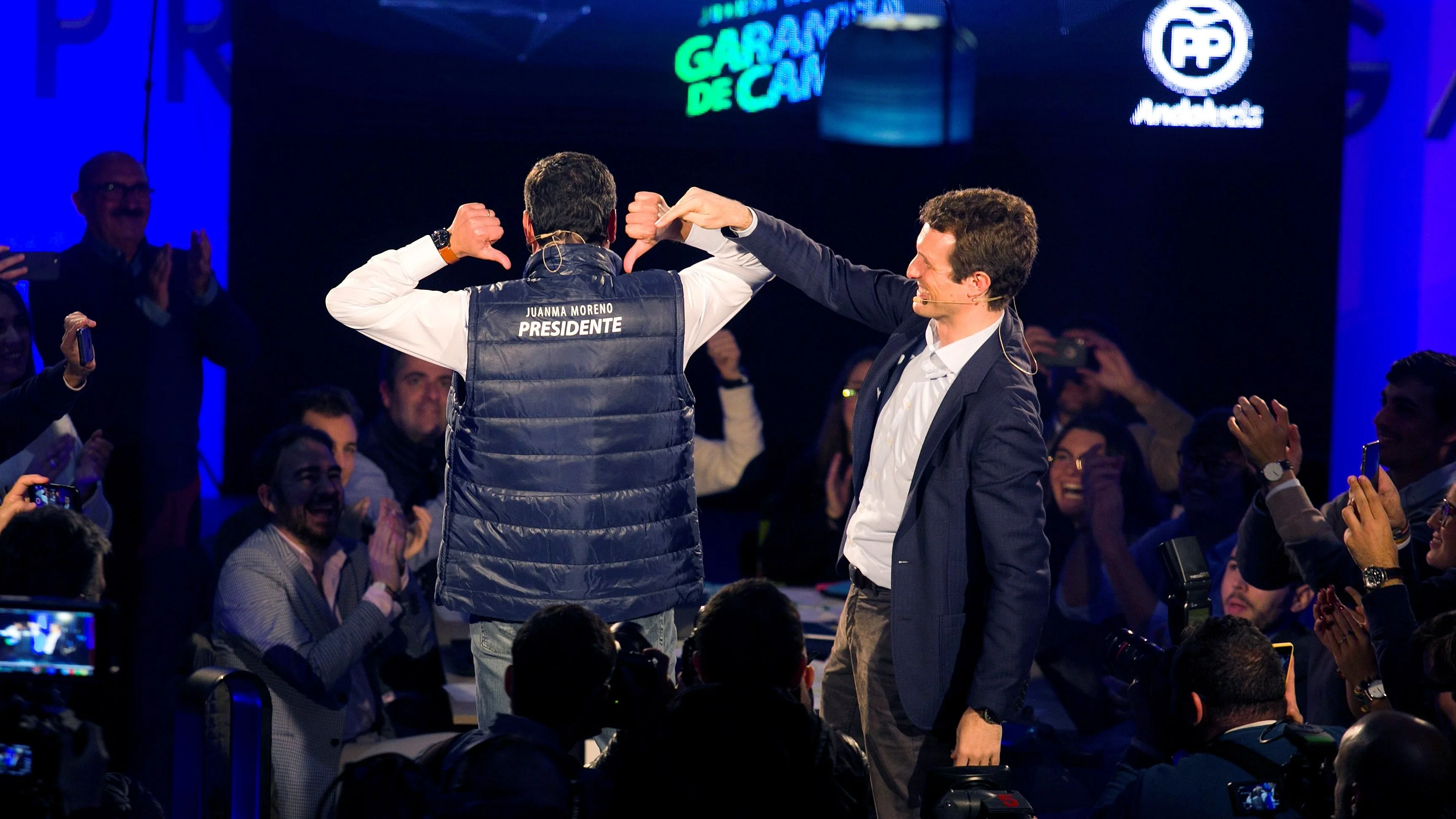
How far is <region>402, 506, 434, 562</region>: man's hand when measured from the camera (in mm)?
4207

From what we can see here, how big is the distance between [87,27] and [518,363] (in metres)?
3.08

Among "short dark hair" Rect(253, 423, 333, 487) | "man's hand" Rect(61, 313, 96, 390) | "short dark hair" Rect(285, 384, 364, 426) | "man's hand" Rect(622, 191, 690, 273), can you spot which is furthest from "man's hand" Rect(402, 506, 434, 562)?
"man's hand" Rect(622, 191, 690, 273)

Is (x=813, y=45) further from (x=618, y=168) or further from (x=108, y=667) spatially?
(x=108, y=667)

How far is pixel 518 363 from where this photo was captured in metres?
2.42

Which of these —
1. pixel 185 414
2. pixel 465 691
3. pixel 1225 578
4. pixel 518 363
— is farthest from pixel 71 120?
pixel 1225 578

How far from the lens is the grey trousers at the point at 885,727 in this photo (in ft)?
7.88

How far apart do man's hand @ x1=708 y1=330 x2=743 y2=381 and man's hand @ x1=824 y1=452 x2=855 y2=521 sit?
48cm

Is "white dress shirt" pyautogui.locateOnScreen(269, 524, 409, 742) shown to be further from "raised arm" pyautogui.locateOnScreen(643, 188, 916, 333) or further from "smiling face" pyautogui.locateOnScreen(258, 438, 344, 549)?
"raised arm" pyautogui.locateOnScreen(643, 188, 916, 333)

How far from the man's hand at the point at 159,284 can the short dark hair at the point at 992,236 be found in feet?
9.84

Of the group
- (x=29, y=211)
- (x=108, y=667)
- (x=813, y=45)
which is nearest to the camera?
(x=108, y=667)

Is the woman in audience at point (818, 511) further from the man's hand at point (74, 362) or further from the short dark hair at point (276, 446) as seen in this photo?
the man's hand at point (74, 362)

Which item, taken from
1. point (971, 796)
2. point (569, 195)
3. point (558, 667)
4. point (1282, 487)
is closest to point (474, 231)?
point (569, 195)

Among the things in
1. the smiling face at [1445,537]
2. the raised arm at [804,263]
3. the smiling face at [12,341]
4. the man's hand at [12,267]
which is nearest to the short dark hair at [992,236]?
the raised arm at [804,263]

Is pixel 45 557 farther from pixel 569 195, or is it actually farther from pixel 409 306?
pixel 569 195
